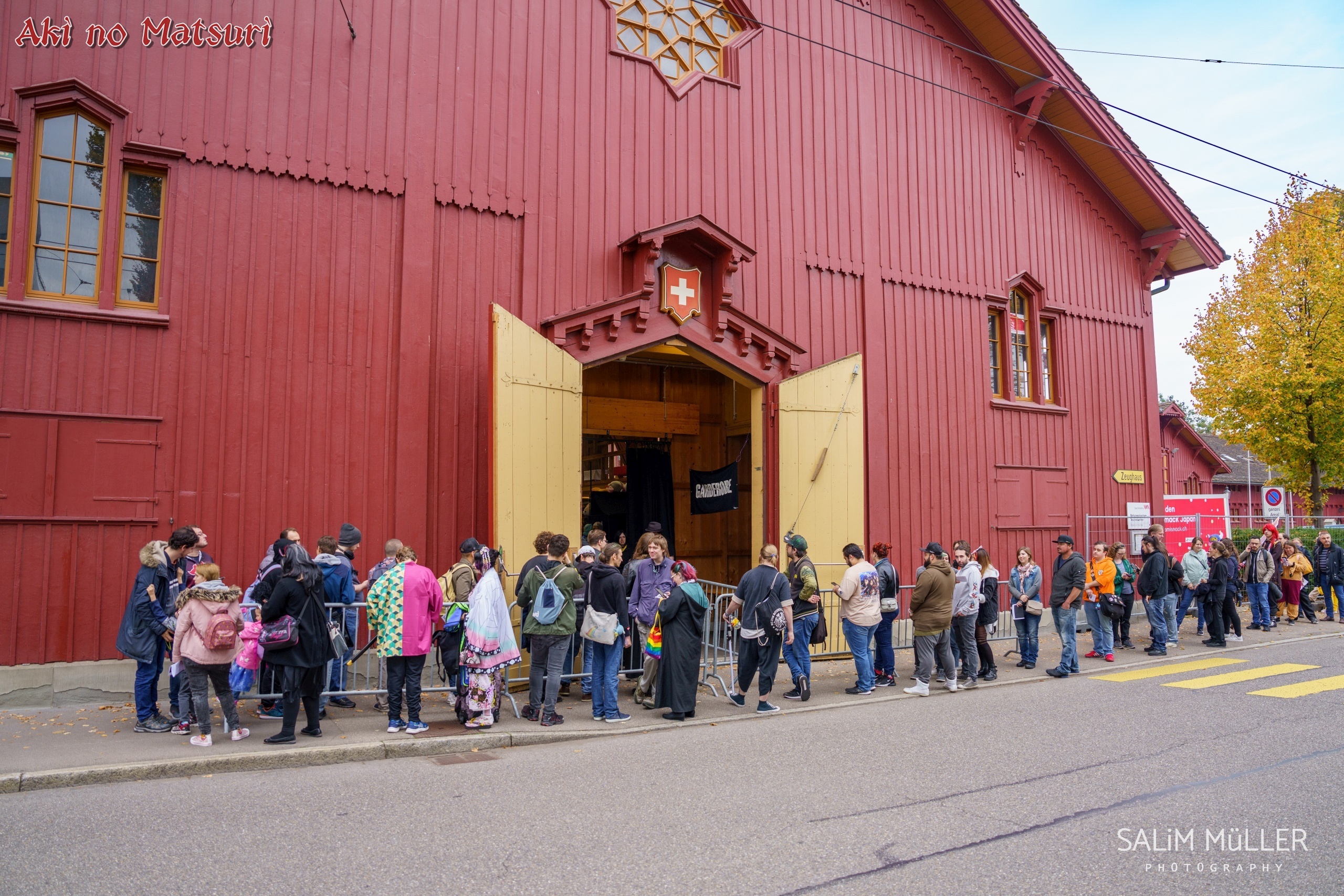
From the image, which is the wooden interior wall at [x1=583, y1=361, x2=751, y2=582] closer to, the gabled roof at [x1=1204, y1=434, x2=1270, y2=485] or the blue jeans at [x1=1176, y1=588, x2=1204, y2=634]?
the blue jeans at [x1=1176, y1=588, x2=1204, y2=634]

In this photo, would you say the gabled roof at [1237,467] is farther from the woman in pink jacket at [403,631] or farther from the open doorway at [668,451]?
the woman in pink jacket at [403,631]

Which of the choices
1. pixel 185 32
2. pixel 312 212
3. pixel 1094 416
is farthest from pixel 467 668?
pixel 1094 416

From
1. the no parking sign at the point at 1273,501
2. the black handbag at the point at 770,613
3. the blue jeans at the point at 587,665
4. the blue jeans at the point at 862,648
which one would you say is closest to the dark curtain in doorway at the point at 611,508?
the blue jeans at the point at 587,665

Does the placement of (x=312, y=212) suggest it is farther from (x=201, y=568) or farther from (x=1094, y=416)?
(x=1094, y=416)

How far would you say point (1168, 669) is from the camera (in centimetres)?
1151

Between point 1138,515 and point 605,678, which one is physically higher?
point 1138,515

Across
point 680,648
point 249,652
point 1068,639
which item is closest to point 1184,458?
point 1068,639

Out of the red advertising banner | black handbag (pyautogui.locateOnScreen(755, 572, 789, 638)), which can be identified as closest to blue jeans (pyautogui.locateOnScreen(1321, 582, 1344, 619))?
the red advertising banner

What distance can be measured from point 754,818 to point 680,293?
25.7ft

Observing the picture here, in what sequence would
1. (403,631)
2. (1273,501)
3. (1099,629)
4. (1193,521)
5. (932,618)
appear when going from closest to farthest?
(403,631)
(932,618)
(1099,629)
(1193,521)
(1273,501)

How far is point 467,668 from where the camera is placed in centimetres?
816

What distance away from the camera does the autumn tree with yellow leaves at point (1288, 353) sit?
2394 cm

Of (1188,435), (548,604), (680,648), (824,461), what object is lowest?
(680,648)

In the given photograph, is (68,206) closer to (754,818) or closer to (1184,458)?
(754,818)
